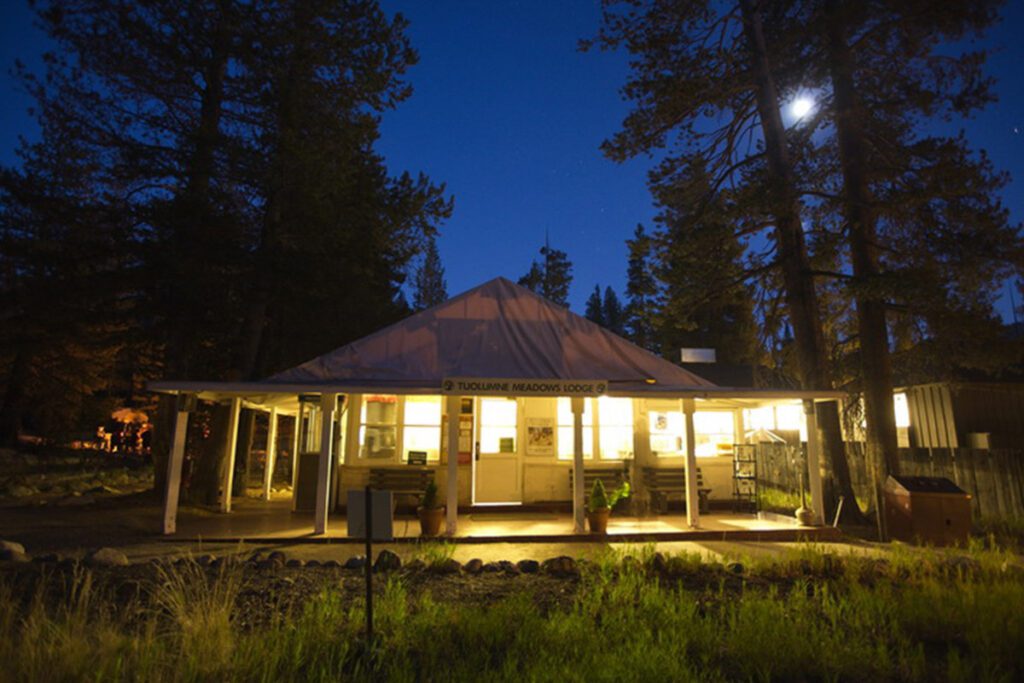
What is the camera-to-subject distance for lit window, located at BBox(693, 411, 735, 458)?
1326cm

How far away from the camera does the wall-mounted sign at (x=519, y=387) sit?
973 cm

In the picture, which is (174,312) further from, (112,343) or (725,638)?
(725,638)

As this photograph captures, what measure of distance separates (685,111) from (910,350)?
6.84 meters

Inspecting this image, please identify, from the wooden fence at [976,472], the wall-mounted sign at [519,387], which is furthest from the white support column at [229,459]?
the wooden fence at [976,472]

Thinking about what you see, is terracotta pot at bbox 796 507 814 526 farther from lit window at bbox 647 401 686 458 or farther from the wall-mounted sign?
the wall-mounted sign

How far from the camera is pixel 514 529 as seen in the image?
9.98 metres

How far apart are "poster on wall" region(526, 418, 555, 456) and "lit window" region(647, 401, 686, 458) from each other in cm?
211

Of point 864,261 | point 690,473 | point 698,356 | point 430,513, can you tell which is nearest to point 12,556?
point 430,513

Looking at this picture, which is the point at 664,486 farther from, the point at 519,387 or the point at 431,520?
the point at 431,520

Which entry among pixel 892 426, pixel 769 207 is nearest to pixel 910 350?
pixel 892 426

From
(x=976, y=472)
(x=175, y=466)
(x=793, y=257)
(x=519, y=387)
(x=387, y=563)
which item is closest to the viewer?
(x=387, y=563)

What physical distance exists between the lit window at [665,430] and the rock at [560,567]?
638 cm

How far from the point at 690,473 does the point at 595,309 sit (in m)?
60.3

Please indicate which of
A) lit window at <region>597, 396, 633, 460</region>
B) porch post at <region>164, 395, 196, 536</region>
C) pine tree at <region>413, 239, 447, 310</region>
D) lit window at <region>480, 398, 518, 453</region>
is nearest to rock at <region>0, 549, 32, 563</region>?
porch post at <region>164, 395, 196, 536</region>
